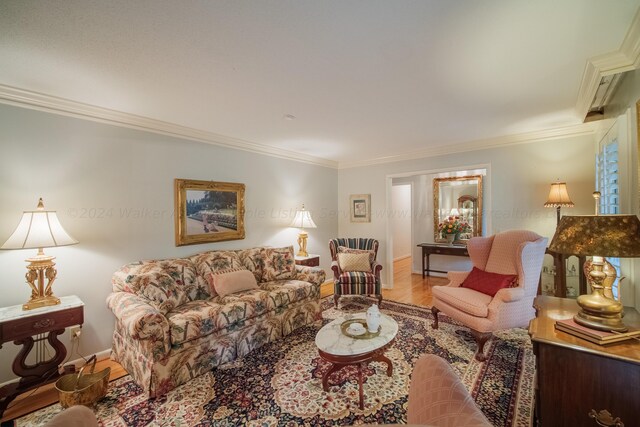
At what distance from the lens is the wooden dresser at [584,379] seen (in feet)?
3.88

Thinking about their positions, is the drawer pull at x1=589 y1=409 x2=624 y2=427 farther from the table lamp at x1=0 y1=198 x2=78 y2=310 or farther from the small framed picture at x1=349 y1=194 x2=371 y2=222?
the small framed picture at x1=349 y1=194 x2=371 y2=222

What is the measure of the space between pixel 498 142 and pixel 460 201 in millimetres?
1986

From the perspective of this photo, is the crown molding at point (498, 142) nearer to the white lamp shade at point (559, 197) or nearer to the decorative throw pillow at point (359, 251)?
the white lamp shade at point (559, 197)

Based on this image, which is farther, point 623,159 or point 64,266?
point 64,266

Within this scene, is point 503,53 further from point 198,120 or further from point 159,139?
point 159,139

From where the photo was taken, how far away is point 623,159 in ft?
6.37

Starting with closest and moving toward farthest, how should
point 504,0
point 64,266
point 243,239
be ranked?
point 504,0, point 64,266, point 243,239

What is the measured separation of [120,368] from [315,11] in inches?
130

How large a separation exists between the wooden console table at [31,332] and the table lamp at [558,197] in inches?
197

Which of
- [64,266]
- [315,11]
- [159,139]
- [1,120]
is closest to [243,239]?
[159,139]

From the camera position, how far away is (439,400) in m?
0.88

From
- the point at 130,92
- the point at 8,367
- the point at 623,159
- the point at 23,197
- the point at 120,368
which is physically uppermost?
the point at 130,92

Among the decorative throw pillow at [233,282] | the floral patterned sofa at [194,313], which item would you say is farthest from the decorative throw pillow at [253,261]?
the decorative throw pillow at [233,282]

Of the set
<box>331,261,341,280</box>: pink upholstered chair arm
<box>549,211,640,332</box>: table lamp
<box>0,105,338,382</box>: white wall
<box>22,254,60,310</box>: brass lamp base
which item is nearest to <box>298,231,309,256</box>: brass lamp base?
<box>331,261,341,280</box>: pink upholstered chair arm
